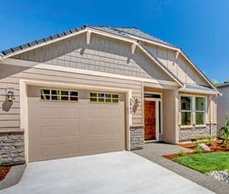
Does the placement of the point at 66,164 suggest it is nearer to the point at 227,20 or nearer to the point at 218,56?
the point at 227,20

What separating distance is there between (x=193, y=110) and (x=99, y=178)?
318 inches

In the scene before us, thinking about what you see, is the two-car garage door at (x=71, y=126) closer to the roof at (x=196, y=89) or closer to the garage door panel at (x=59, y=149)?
the garage door panel at (x=59, y=149)

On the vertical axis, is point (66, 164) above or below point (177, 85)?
below

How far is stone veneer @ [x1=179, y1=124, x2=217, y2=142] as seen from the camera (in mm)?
9888

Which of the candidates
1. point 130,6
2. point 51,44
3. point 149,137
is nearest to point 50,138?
point 51,44

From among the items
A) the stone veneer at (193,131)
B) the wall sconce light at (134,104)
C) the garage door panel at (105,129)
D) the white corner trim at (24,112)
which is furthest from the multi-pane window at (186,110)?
the white corner trim at (24,112)

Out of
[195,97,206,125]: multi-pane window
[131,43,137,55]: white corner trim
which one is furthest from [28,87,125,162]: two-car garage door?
[195,97,206,125]: multi-pane window

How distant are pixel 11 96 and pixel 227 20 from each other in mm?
16168

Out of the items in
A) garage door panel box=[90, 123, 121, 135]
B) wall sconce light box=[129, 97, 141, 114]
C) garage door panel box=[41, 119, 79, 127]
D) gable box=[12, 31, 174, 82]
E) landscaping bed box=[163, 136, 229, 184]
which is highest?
gable box=[12, 31, 174, 82]

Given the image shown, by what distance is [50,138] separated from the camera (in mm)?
5980

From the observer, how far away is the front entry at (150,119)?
32.0ft

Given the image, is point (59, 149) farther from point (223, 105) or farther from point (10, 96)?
point (223, 105)

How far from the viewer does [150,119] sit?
32.4 ft

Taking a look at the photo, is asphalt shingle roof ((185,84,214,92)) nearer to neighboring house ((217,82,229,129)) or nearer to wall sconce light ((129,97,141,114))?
neighboring house ((217,82,229,129))
